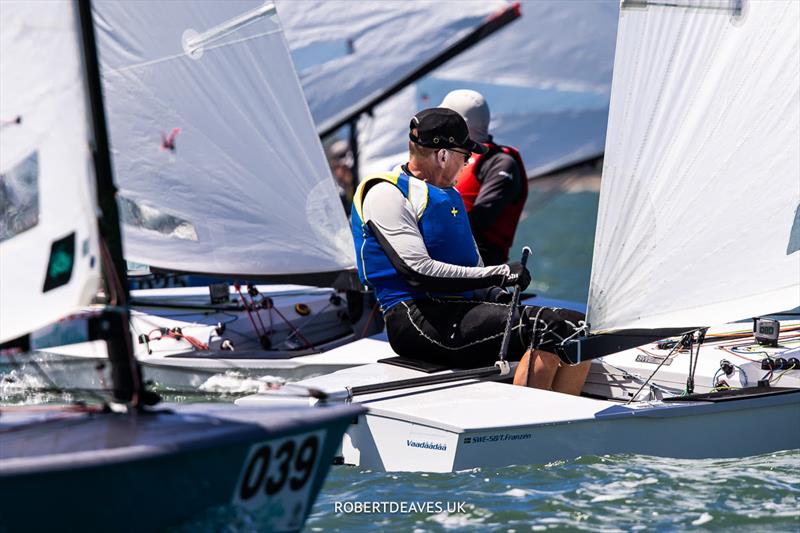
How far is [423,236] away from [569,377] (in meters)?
0.74

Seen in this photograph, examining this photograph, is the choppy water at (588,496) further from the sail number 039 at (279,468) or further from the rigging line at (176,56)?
the rigging line at (176,56)

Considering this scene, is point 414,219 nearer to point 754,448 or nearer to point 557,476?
point 557,476

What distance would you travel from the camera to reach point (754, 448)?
4.45 meters

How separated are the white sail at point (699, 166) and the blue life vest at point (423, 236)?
58 centimetres

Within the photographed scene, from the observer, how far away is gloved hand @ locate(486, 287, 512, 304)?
4.95 m

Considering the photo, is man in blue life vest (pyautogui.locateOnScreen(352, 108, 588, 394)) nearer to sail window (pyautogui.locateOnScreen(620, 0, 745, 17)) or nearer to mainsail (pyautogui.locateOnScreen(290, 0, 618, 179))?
sail window (pyautogui.locateOnScreen(620, 0, 745, 17))

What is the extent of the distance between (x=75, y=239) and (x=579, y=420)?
1.79 m

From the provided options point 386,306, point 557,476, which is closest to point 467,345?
point 386,306

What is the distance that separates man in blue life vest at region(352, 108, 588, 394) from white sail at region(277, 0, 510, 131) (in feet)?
14.5

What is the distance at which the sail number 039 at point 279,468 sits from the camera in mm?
3096

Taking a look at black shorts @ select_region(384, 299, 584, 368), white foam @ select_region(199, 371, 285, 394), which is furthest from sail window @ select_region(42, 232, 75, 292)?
white foam @ select_region(199, 371, 285, 394)

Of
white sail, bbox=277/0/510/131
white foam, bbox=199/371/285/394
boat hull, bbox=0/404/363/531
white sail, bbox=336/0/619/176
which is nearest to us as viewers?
boat hull, bbox=0/404/363/531

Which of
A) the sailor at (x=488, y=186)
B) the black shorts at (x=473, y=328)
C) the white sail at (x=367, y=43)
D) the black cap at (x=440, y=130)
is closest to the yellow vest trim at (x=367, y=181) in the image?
the black cap at (x=440, y=130)

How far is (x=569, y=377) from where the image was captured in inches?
190
